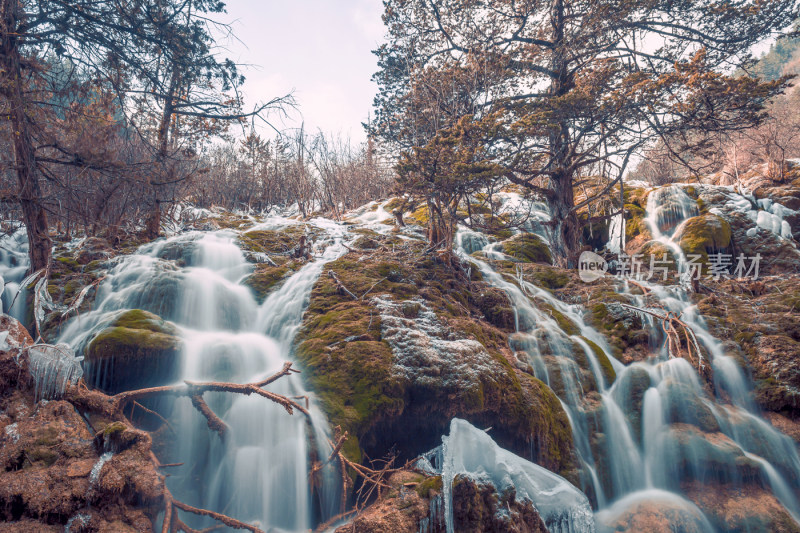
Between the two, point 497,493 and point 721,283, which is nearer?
point 497,493

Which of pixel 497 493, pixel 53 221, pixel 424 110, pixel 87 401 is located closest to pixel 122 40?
pixel 87 401

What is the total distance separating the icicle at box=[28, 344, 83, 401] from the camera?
10.7 feet

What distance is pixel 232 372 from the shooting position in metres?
4.66

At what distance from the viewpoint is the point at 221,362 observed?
4707 mm

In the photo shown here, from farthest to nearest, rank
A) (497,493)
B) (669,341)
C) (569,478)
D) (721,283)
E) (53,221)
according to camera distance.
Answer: (53,221)
(721,283)
(669,341)
(569,478)
(497,493)

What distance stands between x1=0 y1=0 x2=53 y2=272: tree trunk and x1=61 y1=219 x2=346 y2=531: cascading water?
41.2 inches

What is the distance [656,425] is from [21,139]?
8.85 meters

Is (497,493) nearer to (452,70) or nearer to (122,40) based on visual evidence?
(122,40)

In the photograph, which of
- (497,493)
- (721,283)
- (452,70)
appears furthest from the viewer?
(721,283)

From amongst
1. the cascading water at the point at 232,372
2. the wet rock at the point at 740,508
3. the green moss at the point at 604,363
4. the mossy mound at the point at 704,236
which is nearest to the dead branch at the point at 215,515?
the cascading water at the point at 232,372

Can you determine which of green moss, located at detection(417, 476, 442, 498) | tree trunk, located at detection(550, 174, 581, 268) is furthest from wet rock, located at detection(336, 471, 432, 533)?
tree trunk, located at detection(550, 174, 581, 268)

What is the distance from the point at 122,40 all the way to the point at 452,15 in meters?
6.85

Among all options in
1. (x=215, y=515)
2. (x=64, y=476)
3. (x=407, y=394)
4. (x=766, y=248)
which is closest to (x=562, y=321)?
(x=407, y=394)

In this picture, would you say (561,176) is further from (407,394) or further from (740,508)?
(407,394)
